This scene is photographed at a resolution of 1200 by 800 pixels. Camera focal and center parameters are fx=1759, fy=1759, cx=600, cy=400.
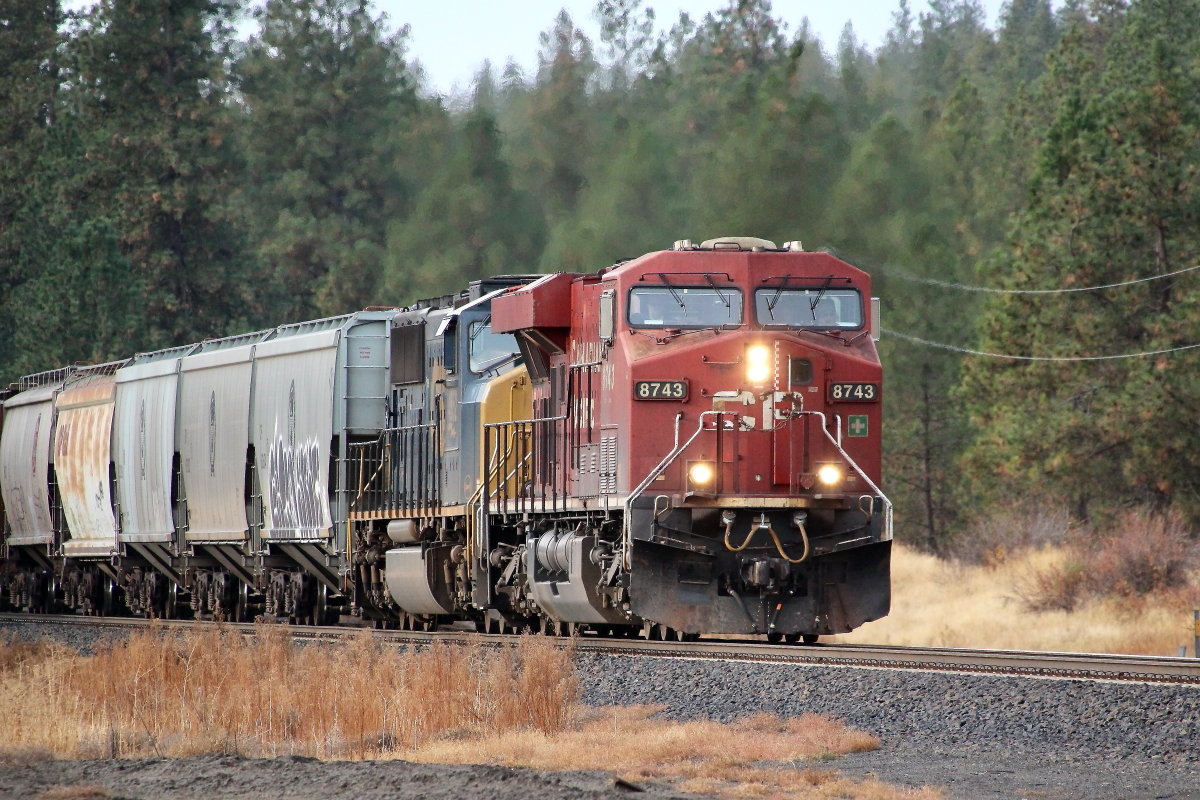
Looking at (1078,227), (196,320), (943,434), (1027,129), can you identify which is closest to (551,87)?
(196,320)

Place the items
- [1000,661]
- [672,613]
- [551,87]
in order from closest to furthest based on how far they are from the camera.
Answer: [1000,661] → [672,613] → [551,87]

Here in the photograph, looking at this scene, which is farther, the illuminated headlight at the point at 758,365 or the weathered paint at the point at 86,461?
the weathered paint at the point at 86,461

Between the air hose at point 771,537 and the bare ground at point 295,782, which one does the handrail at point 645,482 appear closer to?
the air hose at point 771,537

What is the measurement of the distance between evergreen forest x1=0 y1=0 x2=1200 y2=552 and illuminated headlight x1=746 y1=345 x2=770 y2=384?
15.0 meters

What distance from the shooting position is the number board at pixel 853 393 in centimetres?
1605

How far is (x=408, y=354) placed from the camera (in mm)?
21219

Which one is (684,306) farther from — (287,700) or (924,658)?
(287,700)

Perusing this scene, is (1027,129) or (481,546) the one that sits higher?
(1027,129)

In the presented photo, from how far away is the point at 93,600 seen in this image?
30078mm

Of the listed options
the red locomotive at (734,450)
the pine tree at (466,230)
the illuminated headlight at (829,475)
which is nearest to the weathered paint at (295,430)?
the red locomotive at (734,450)

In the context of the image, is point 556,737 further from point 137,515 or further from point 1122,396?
point 1122,396

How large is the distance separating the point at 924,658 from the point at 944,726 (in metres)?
3.86

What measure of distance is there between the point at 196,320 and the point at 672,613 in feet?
146

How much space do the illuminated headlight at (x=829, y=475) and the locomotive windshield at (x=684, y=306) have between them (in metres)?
1.53
